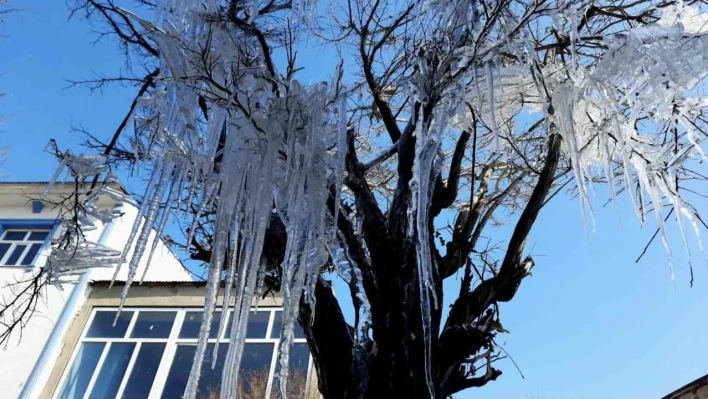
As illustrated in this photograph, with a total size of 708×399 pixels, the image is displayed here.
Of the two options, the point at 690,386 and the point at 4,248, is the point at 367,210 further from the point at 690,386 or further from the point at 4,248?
the point at 4,248

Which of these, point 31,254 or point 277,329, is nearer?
point 277,329

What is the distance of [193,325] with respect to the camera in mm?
9047

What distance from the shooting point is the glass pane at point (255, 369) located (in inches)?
294

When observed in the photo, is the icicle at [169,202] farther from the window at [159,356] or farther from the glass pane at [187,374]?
the glass pane at [187,374]

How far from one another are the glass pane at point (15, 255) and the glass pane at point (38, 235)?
0.83 ft

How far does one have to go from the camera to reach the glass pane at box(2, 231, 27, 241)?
1168cm

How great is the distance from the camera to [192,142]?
341 cm

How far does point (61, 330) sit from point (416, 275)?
8.53 m

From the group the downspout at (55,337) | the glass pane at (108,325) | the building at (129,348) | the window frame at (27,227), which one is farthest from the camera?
the window frame at (27,227)

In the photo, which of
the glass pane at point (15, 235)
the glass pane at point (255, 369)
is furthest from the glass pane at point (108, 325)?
the glass pane at point (15, 235)

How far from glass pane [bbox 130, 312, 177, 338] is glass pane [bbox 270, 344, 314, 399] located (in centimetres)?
245

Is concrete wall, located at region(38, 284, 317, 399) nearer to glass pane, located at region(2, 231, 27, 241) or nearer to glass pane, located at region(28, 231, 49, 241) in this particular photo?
glass pane, located at region(28, 231, 49, 241)

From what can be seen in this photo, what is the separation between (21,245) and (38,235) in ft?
1.25

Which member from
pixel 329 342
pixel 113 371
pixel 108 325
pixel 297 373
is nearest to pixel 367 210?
pixel 329 342
